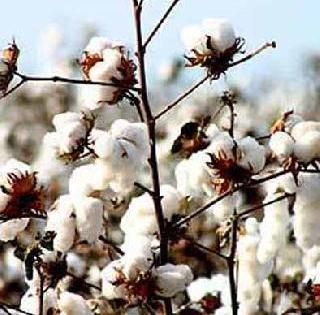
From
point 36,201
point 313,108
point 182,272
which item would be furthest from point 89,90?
point 313,108

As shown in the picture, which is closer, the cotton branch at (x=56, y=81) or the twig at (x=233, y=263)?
the cotton branch at (x=56, y=81)

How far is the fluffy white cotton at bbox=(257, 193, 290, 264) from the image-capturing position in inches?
77.9

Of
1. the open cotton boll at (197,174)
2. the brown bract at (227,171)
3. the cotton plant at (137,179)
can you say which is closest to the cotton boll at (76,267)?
the cotton plant at (137,179)

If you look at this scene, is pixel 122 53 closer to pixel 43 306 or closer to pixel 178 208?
pixel 178 208

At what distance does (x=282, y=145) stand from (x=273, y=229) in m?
0.38

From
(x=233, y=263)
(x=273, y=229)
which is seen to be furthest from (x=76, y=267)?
(x=233, y=263)

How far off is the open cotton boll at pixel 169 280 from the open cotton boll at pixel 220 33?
298mm

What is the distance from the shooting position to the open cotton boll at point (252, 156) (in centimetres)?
162

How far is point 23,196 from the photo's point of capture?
5.33 feet

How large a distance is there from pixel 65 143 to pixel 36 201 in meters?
0.10

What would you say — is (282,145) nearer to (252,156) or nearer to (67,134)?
(252,156)

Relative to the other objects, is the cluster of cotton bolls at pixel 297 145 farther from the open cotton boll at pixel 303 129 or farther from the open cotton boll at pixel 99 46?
the open cotton boll at pixel 99 46

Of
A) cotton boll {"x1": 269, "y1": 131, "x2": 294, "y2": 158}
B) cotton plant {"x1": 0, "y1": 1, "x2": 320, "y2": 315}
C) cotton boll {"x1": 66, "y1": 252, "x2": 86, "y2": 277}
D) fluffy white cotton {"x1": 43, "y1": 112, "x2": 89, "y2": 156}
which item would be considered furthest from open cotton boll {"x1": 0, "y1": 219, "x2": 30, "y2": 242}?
cotton boll {"x1": 66, "y1": 252, "x2": 86, "y2": 277}

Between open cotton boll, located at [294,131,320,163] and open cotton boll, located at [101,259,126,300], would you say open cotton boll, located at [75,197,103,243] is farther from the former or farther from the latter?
open cotton boll, located at [294,131,320,163]
